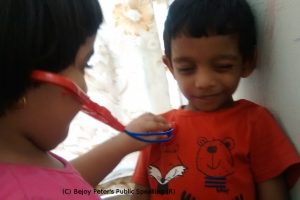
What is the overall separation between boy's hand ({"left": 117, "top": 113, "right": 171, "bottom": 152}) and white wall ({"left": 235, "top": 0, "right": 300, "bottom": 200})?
0.19 meters

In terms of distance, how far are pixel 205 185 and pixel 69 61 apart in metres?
0.34

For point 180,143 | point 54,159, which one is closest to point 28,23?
point 54,159

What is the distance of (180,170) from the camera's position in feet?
2.35

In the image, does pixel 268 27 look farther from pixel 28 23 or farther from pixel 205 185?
pixel 28 23

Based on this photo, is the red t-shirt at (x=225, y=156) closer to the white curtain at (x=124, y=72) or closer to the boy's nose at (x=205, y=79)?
the boy's nose at (x=205, y=79)

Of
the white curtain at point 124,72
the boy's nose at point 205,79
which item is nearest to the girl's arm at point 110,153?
the boy's nose at point 205,79

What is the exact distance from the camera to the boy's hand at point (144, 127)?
736 millimetres

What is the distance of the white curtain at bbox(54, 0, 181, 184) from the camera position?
102 centimetres

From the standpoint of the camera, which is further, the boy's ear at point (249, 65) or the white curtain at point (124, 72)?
the white curtain at point (124, 72)

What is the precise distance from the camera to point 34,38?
45cm

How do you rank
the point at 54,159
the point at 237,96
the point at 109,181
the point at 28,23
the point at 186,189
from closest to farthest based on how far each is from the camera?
the point at 28,23 → the point at 54,159 → the point at 186,189 → the point at 237,96 → the point at 109,181

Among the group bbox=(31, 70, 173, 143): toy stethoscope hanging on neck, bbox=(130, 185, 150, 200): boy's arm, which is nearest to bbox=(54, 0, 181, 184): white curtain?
bbox=(130, 185, 150, 200): boy's arm

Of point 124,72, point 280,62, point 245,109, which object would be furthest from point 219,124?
point 124,72

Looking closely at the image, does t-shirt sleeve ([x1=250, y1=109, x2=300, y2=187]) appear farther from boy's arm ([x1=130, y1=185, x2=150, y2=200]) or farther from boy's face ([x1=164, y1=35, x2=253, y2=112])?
boy's arm ([x1=130, y1=185, x2=150, y2=200])
